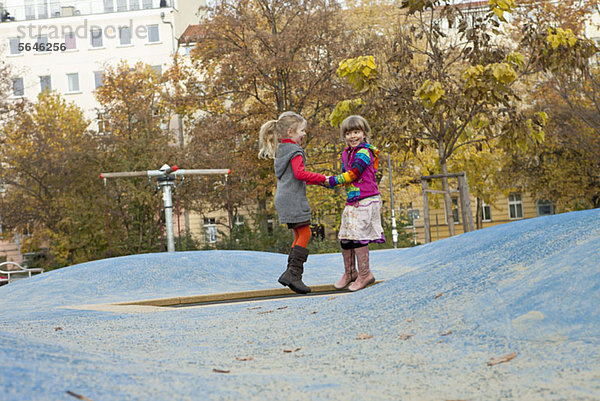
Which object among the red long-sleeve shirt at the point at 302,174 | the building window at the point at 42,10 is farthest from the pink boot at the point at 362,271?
the building window at the point at 42,10

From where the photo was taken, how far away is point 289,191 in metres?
7.20

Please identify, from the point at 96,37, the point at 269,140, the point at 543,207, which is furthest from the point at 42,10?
the point at 269,140

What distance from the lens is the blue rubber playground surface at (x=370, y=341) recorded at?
10.3ft

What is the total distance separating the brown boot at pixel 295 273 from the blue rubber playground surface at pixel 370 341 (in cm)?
28

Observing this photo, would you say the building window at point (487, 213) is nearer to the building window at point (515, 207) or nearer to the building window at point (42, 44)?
the building window at point (515, 207)

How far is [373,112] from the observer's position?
14.9 meters

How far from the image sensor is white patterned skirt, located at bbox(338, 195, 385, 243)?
7004mm

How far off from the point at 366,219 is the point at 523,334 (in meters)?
3.10

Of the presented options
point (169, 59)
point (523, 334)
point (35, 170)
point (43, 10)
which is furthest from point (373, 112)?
point (43, 10)

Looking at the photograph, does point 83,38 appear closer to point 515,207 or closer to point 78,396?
point 515,207

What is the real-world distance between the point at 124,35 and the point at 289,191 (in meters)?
45.3

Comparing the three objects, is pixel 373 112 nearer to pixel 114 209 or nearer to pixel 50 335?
pixel 50 335

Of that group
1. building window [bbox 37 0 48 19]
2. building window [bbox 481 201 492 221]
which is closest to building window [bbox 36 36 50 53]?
building window [bbox 37 0 48 19]

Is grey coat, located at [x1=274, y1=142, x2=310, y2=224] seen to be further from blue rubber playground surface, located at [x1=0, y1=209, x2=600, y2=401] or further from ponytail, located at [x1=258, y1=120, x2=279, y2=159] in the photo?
blue rubber playground surface, located at [x1=0, y1=209, x2=600, y2=401]
